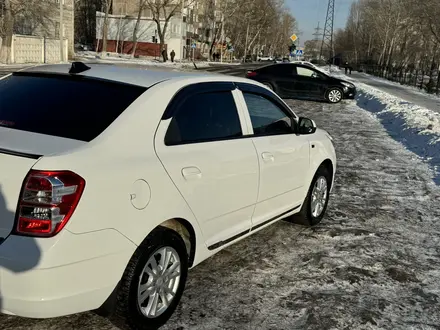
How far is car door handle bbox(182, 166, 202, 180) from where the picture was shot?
3368 millimetres

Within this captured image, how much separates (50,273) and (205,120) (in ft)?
5.54

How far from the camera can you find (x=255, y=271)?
441 centimetres

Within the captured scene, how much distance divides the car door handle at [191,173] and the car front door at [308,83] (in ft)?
61.1

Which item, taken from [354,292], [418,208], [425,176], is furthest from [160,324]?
[425,176]

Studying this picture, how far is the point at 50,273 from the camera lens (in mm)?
2605

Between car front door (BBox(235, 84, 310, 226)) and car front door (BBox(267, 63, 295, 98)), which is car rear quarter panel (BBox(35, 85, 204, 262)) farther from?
car front door (BBox(267, 63, 295, 98))

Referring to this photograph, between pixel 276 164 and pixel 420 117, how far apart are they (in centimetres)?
1173

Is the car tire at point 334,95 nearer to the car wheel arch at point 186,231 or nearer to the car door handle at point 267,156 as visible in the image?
the car door handle at point 267,156

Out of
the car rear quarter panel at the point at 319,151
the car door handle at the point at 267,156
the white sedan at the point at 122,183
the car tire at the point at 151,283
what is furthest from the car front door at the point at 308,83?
the car tire at the point at 151,283

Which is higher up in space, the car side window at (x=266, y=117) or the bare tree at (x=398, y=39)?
the bare tree at (x=398, y=39)

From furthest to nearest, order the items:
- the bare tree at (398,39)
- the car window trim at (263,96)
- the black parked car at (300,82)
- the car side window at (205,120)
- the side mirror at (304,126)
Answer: the bare tree at (398,39)
the black parked car at (300,82)
the side mirror at (304,126)
the car window trim at (263,96)
the car side window at (205,120)

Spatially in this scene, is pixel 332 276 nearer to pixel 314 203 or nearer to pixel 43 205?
pixel 314 203

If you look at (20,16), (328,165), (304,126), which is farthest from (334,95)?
(20,16)

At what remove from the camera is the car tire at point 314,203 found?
547 cm
